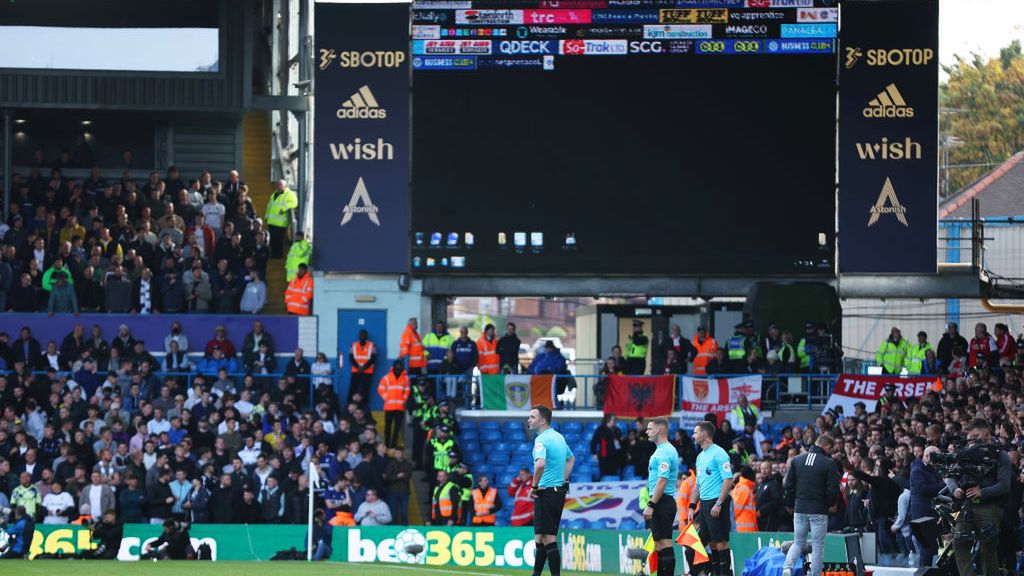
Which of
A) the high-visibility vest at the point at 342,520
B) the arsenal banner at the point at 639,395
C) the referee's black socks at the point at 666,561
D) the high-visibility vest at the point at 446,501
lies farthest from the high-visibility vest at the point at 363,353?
the referee's black socks at the point at 666,561

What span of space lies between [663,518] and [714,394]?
46.7 ft

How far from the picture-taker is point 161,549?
27266 millimetres

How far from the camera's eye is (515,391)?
3328cm

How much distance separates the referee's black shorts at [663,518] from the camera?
18.3m

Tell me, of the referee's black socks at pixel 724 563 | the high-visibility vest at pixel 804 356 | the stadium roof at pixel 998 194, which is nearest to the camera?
the referee's black socks at pixel 724 563

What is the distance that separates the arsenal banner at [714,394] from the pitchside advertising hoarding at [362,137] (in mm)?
5848

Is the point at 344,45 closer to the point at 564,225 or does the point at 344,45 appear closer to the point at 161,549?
the point at 564,225

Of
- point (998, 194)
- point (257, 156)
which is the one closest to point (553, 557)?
point (257, 156)

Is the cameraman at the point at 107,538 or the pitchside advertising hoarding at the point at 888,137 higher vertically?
the pitchside advertising hoarding at the point at 888,137

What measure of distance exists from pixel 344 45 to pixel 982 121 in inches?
1828

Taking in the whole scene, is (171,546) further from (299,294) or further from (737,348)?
(737,348)

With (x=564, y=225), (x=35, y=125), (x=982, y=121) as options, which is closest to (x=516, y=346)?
(x=564, y=225)

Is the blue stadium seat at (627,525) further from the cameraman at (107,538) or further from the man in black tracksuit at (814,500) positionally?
the man in black tracksuit at (814,500)

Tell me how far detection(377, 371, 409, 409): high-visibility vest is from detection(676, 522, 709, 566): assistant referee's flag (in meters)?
13.8
